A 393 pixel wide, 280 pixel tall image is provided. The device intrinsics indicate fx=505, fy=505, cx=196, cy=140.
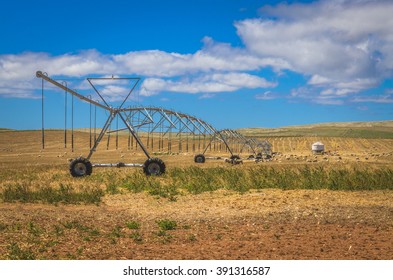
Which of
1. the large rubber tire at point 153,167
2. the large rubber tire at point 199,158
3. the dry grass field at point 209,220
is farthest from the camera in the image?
the large rubber tire at point 199,158

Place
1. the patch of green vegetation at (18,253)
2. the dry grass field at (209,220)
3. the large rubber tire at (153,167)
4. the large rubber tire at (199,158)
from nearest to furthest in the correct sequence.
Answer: the patch of green vegetation at (18,253) < the dry grass field at (209,220) < the large rubber tire at (153,167) < the large rubber tire at (199,158)

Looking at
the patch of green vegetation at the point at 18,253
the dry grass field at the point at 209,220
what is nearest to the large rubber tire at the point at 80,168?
the dry grass field at the point at 209,220

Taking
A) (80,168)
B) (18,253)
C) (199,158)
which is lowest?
(18,253)

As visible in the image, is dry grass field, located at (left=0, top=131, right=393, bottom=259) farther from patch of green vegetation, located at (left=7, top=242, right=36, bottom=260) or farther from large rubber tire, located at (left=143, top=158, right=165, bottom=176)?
large rubber tire, located at (left=143, top=158, right=165, bottom=176)

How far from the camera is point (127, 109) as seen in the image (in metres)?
31.4

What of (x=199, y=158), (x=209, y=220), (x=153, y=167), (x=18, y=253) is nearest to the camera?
(x=18, y=253)

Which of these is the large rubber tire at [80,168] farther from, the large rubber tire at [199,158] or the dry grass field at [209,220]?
the large rubber tire at [199,158]

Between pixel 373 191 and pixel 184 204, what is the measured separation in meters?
7.38

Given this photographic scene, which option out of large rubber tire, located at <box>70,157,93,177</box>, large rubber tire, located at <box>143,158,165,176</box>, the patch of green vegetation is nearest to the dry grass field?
the patch of green vegetation

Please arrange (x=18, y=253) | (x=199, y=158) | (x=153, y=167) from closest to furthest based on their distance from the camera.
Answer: (x=18, y=253) < (x=153, y=167) < (x=199, y=158)

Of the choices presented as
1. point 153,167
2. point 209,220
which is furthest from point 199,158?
point 209,220

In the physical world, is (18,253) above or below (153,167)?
below

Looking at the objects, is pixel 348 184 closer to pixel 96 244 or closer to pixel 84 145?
pixel 96 244

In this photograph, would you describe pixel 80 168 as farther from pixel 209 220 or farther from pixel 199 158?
pixel 199 158
